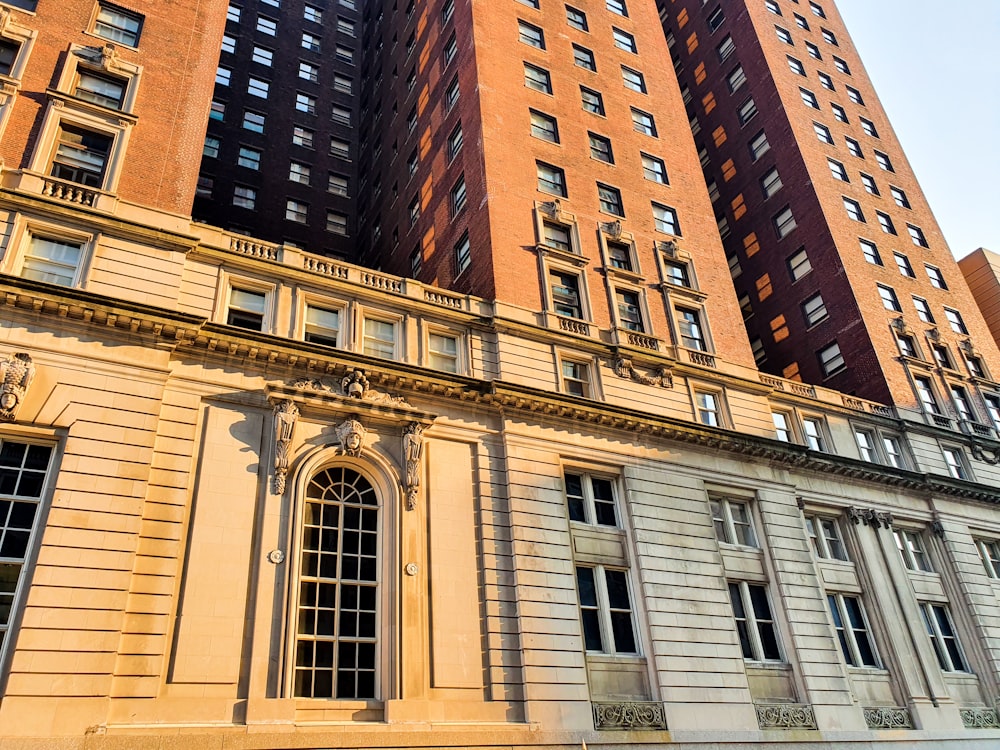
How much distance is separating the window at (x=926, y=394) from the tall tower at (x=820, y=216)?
10 centimetres

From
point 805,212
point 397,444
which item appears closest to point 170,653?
point 397,444

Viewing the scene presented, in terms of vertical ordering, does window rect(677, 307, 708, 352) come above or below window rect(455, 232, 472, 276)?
below

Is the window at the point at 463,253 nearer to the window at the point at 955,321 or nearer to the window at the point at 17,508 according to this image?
the window at the point at 17,508

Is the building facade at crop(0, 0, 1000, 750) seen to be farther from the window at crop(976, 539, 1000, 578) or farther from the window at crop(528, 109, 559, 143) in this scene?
the window at crop(976, 539, 1000, 578)

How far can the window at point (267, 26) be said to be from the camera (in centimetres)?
5650

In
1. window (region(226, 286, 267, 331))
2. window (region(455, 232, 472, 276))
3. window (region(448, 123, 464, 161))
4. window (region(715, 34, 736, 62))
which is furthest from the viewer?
window (region(715, 34, 736, 62))

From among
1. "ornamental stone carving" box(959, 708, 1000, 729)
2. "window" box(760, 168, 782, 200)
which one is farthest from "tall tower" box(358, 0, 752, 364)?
"ornamental stone carving" box(959, 708, 1000, 729)

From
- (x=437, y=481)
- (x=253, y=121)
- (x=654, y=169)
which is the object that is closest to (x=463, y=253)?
(x=654, y=169)

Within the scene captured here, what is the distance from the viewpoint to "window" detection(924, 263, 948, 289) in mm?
50062

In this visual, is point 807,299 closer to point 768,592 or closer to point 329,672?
point 768,592

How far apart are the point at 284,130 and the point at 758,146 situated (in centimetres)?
3207

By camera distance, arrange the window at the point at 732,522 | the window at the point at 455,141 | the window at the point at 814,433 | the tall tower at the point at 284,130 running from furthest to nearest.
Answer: the tall tower at the point at 284,130 → the window at the point at 455,141 → the window at the point at 814,433 → the window at the point at 732,522

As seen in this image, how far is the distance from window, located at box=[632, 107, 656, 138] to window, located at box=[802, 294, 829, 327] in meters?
13.8

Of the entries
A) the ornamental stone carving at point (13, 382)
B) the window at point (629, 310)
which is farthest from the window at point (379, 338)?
the window at point (629, 310)
